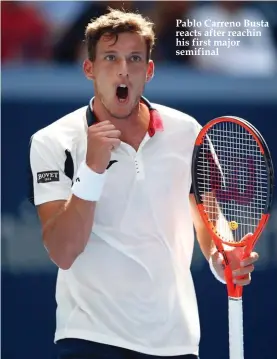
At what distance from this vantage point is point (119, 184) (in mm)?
3441

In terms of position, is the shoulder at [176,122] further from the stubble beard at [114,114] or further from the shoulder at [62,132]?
the shoulder at [62,132]

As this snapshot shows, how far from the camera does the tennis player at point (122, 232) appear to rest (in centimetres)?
339

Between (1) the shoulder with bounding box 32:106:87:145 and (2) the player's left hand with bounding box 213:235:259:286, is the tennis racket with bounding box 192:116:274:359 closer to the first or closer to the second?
(2) the player's left hand with bounding box 213:235:259:286

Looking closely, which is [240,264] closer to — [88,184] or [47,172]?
[88,184]

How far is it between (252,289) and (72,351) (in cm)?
186

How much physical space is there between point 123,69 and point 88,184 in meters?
0.40

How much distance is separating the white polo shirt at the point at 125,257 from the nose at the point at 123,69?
181mm

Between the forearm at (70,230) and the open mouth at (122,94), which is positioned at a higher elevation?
the open mouth at (122,94)

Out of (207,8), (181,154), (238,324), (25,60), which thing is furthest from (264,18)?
(238,324)

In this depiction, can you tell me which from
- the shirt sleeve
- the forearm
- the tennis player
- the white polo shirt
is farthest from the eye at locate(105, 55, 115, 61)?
the forearm

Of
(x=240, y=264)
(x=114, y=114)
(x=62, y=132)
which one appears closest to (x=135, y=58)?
(x=114, y=114)

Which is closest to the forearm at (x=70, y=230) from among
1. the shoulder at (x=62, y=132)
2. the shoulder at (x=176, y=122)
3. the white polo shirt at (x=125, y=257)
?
the white polo shirt at (x=125, y=257)

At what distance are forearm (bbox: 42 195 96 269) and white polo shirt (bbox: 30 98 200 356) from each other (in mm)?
126

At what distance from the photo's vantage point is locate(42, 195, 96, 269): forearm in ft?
10.6
